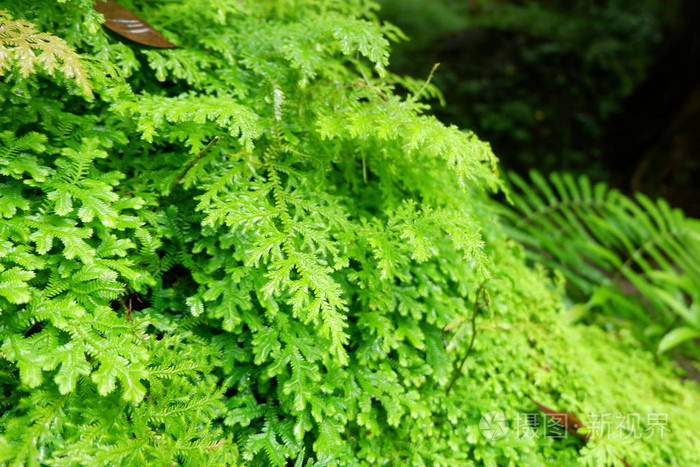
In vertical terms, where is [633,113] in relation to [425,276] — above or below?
above

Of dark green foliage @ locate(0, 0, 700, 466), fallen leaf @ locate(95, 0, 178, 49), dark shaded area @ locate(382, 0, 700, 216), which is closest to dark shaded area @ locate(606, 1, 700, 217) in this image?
dark shaded area @ locate(382, 0, 700, 216)

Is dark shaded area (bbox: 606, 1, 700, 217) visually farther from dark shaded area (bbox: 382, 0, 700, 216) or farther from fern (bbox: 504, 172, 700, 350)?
fern (bbox: 504, 172, 700, 350)

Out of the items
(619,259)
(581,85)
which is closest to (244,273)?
(619,259)

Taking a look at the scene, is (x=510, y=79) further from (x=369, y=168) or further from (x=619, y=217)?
(x=369, y=168)

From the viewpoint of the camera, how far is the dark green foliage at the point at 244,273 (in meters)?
1.19

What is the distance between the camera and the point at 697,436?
7.22ft

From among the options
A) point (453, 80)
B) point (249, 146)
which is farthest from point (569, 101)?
point (249, 146)

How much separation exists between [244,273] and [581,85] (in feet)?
26.5

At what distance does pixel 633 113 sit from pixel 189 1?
24.4 ft

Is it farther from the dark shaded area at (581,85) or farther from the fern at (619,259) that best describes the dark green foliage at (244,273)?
the dark shaded area at (581,85)

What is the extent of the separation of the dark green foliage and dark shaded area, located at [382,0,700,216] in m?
5.57

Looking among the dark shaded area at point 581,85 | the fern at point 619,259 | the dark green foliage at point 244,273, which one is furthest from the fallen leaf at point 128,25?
the dark shaded area at point 581,85

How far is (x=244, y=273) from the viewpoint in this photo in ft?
4.67

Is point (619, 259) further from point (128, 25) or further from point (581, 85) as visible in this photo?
point (581, 85)
